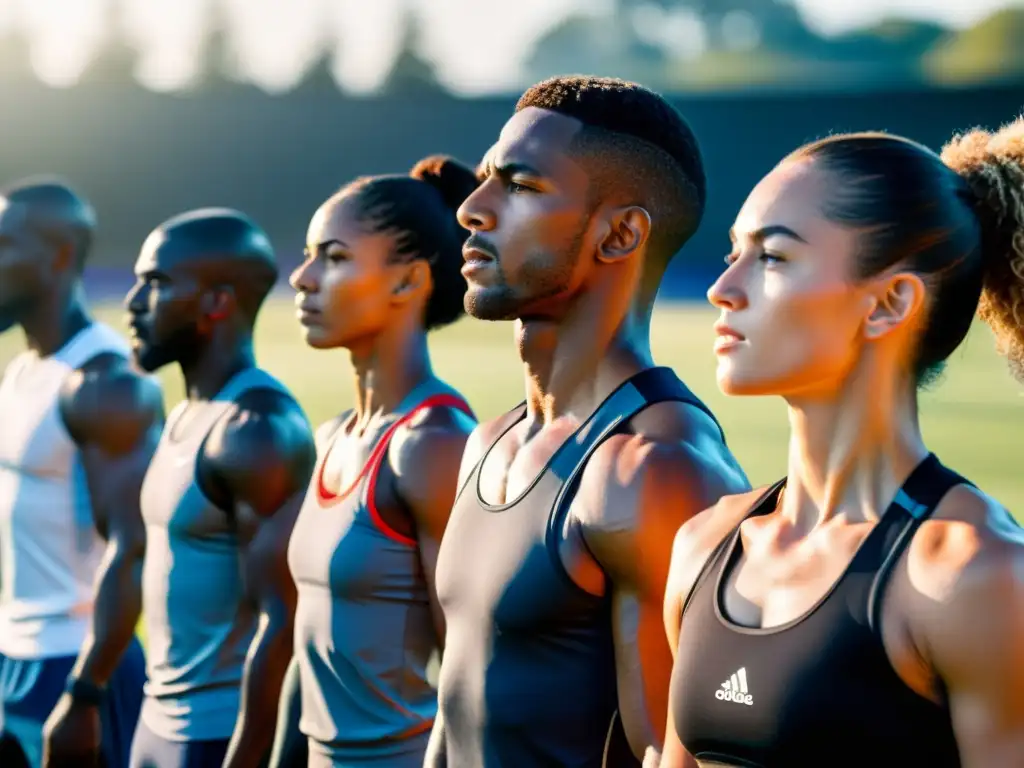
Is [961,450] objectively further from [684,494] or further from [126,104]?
[684,494]

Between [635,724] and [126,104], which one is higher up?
[126,104]

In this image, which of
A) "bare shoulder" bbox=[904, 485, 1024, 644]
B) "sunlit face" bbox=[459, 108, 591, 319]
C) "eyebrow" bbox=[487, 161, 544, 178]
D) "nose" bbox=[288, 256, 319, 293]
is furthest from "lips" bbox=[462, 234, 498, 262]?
"bare shoulder" bbox=[904, 485, 1024, 644]

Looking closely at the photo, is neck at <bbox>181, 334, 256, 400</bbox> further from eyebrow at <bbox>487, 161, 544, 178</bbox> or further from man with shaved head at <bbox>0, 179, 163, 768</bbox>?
eyebrow at <bbox>487, 161, 544, 178</bbox>

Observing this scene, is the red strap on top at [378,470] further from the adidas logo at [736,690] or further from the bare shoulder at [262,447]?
the adidas logo at [736,690]

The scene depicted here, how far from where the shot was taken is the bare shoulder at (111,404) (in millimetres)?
5324

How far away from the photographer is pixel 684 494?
2828 millimetres

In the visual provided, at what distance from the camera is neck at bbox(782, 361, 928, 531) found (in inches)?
91.4

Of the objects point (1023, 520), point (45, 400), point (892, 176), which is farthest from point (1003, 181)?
point (1023, 520)

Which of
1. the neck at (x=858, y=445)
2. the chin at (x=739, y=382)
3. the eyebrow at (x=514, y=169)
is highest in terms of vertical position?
the eyebrow at (x=514, y=169)

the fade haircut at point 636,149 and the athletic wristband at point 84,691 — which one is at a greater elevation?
the fade haircut at point 636,149

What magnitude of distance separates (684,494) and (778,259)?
0.59 m

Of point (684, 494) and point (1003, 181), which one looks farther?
point (684, 494)

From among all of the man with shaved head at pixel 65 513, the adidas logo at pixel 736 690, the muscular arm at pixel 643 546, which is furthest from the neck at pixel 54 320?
the adidas logo at pixel 736 690

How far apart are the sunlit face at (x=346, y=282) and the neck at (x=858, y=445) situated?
1.89m
